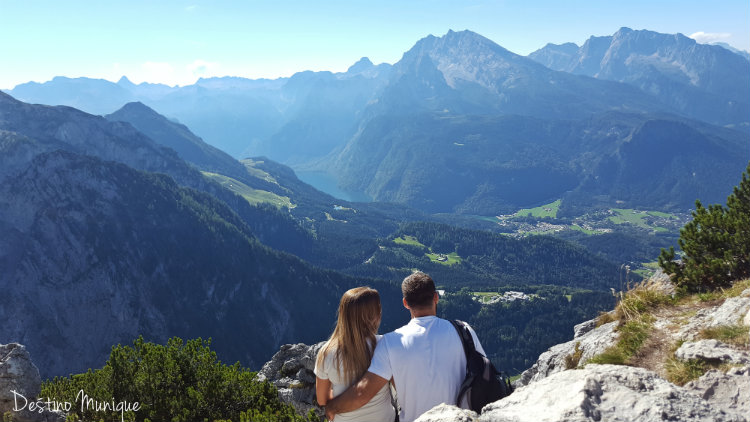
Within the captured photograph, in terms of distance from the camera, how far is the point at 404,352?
7922 millimetres

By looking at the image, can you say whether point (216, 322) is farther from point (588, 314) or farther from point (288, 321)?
point (588, 314)

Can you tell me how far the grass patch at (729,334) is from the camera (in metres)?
8.60

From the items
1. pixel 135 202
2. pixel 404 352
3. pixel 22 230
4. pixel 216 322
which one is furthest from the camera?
pixel 135 202

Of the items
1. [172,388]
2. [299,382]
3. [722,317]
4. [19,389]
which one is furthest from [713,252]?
[19,389]

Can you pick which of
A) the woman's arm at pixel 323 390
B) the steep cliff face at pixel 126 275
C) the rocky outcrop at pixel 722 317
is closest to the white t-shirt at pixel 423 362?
the woman's arm at pixel 323 390

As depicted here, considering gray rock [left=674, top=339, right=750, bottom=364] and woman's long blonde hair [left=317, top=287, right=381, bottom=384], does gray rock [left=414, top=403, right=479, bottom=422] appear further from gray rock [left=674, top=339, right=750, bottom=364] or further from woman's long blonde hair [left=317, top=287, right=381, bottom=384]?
gray rock [left=674, top=339, right=750, bottom=364]

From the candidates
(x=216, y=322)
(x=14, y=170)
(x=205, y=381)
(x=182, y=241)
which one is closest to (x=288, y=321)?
(x=216, y=322)

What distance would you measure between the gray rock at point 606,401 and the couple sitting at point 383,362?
124cm

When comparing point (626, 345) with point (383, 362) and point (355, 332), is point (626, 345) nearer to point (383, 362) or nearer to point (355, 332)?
point (383, 362)

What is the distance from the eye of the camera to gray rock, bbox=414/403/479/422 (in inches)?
267

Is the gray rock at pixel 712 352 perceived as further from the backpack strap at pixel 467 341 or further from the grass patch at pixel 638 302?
the backpack strap at pixel 467 341

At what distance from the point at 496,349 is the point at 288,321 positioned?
3391 inches

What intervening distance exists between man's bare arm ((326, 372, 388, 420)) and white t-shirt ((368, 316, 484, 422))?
0.13 meters

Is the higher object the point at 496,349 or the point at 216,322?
the point at 216,322
